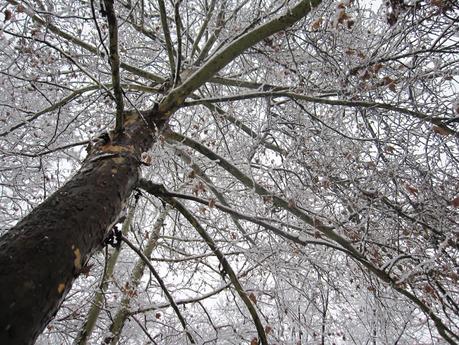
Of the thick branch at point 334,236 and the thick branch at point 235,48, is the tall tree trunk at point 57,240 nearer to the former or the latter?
the thick branch at point 235,48

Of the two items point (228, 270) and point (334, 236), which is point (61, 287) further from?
point (334, 236)

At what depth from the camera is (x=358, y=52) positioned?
2.87 m

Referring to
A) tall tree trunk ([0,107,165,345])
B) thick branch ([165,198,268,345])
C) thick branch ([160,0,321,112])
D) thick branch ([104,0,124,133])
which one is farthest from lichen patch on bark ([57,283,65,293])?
thick branch ([160,0,321,112])

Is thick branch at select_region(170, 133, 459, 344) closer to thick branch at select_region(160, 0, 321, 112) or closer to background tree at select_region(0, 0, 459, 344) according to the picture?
background tree at select_region(0, 0, 459, 344)

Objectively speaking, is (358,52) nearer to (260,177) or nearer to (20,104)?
(260,177)

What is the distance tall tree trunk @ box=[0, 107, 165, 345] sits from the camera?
3.82 feet

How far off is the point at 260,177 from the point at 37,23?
2.61 m

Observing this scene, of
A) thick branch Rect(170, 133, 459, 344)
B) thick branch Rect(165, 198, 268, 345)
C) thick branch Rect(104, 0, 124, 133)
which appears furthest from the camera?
thick branch Rect(165, 198, 268, 345)

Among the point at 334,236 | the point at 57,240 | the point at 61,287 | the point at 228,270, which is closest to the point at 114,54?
the point at 57,240

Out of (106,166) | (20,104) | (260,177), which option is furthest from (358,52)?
(20,104)

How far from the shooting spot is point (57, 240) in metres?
1.44

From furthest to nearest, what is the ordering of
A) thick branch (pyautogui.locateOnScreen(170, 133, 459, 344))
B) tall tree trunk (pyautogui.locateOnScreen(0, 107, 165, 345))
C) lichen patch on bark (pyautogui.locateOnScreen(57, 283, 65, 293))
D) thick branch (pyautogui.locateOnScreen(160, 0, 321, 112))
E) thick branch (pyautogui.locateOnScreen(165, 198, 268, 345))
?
thick branch (pyautogui.locateOnScreen(165, 198, 268, 345)) → thick branch (pyautogui.locateOnScreen(170, 133, 459, 344)) → thick branch (pyautogui.locateOnScreen(160, 0, 321, 112)) → lichen patch on bark (pyautogui.locateOnScreen(57, 283, 65, 293)) → tall tree trunk (pyautogui.locateOnScreen(0, 107, 165, 345))

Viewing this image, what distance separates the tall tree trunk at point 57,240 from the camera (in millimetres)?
1163

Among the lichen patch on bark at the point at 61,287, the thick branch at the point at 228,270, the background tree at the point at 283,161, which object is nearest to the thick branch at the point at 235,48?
the background tree at the point at 283,161
